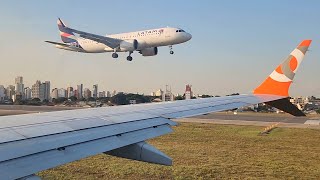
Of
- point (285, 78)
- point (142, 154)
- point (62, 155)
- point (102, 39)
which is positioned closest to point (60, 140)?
point (62, 155)

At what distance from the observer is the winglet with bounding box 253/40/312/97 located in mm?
6710

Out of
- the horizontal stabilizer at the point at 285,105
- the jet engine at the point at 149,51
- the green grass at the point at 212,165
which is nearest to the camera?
the horizontal stabilizer at the point at 285,105

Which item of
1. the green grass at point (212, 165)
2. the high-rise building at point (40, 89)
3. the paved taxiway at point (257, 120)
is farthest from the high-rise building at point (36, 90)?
the green grass at point (212, 165)

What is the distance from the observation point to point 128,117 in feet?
A: 15.1

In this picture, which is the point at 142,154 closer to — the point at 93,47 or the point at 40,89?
the point at 93,47

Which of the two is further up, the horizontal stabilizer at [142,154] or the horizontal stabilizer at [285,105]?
the horizontal stabilizer at [285,105]

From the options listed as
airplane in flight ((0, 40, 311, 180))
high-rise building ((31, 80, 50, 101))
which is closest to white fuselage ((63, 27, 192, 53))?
airplane in flight ((0, 40, 311, 180))

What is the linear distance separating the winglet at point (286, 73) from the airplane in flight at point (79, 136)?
76 centimetres

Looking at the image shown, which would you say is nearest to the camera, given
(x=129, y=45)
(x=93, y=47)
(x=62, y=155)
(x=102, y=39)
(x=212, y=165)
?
(x=62, y=155)

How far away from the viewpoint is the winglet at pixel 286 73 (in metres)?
6.71

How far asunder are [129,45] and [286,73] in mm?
35064

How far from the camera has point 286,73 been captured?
691 cm

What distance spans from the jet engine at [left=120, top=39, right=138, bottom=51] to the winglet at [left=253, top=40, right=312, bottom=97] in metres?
34.3

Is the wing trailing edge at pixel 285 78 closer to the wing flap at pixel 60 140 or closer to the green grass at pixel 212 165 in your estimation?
the green grass at pixel 212 165
